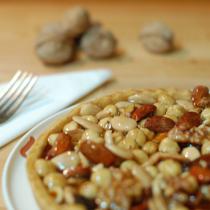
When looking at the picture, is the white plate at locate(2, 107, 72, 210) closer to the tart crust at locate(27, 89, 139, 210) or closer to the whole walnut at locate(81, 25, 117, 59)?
the tart crust at locate(27, 89, 139, 210)

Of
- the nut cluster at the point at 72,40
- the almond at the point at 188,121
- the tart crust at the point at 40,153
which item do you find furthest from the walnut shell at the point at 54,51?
the almond at the point at 188,121

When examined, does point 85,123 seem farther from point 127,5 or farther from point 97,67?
point 127,5

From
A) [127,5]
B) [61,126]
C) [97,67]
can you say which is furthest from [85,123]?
[127,5]

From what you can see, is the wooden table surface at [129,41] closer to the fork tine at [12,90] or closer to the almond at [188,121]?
the fork tine at [12,90]

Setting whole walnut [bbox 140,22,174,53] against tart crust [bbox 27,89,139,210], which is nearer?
tart crust [bbox 27,89,139,210]

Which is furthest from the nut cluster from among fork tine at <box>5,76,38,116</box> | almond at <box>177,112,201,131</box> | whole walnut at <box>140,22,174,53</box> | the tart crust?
almond at <box>177,112,201,131</box>

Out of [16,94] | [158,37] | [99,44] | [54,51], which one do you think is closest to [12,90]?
[16,94]
